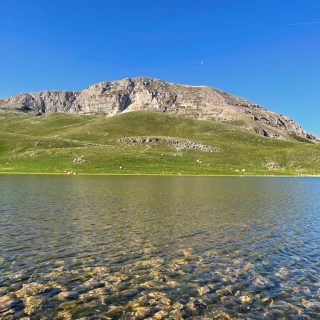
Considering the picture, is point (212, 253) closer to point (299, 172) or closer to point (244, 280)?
point (244, 280)

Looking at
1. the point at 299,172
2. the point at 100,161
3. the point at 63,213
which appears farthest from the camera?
the point at 299,172

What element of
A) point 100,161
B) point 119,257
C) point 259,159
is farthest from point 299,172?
point 119,257

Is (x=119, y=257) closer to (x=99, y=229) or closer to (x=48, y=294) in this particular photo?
(x=48, y=294)

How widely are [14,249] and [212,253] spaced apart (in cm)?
1323

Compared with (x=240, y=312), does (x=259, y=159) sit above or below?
above

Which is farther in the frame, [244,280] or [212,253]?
[212,253]

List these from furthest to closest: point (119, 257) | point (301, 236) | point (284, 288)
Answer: point (301, 236) < point (119, 257) < point (284, 288)

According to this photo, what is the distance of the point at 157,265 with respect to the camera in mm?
22047

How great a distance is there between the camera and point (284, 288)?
18594 millimetres

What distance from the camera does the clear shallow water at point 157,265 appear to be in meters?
16.0

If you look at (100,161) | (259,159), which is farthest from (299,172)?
(100,161)

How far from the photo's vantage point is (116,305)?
1609cm

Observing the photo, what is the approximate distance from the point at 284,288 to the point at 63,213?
2727 centimetres

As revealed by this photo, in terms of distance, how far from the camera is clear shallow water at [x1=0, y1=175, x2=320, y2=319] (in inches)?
630
